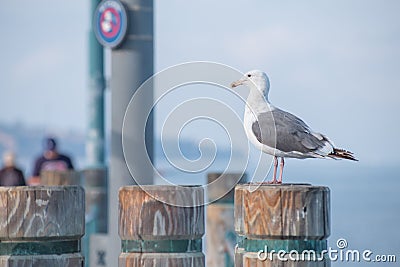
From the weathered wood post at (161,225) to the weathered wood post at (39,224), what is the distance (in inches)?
10.2

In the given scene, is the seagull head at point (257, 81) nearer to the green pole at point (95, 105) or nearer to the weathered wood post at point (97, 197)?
the weathered wood post at point (97, 197)

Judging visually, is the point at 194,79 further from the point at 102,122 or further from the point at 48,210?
the point at 102,122

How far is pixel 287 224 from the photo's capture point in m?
5.88

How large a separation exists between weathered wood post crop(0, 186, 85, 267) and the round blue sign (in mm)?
4785

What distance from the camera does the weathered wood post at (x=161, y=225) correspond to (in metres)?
6.45

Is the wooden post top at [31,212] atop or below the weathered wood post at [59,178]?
below

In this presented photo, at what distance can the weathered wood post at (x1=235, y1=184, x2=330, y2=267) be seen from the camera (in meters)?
5.88

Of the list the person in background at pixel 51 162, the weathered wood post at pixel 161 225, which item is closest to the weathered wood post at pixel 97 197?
the person in background at pixel 51 162

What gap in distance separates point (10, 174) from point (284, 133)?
29.2ft

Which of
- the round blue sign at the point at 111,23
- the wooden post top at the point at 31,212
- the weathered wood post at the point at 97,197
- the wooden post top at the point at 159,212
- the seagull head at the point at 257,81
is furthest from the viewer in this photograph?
the weathered wood post at the point at 97,197

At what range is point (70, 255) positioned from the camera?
Result: 6500mm

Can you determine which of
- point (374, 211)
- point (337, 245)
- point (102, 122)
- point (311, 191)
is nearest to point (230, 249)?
point (337, 245)

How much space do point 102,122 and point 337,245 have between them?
1657 centimetres

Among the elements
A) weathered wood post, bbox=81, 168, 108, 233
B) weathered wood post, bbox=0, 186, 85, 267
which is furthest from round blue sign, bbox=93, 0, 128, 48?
weathered wood post, bbox=0, 186, 85, 267
